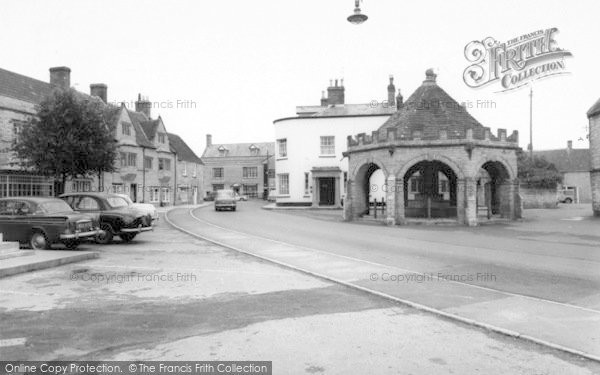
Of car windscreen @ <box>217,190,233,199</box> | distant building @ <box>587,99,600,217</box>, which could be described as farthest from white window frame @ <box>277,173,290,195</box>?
distant building @ <box>587,99,600,217</box>

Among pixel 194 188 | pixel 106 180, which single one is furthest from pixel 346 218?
pixel 194 188

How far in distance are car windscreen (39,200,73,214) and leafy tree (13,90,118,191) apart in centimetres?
1058

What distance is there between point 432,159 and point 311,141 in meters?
18.8

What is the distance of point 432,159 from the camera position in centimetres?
2509

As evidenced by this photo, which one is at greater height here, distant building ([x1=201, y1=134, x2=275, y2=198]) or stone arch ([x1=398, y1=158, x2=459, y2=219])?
distant building ([x1=201, y1=134, x2=275, y2=198])

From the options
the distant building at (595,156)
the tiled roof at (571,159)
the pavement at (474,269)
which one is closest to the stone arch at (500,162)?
the pavement at (474,269)

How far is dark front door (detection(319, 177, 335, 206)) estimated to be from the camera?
4209 cm

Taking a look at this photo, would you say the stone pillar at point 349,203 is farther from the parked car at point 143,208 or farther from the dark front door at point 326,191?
the dark front door at point 326,191

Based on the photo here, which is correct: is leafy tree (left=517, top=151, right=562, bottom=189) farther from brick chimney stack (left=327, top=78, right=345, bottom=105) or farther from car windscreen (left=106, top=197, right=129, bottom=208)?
car windscreen (left=106, top=197, right=129, bottom=208)

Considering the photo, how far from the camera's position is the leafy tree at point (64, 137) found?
24016 mm

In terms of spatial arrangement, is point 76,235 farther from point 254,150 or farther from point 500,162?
point 254,150

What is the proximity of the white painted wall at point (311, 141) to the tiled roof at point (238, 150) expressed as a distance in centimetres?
3910

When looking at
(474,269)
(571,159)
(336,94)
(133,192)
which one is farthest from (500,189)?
(571,159)

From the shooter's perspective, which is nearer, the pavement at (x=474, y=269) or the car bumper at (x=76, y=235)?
the pavement at (x=474, y=269)
